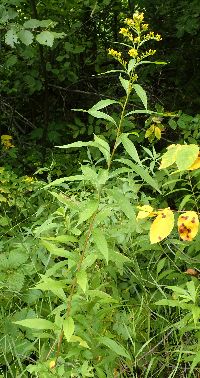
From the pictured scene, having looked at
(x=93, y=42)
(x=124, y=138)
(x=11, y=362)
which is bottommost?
(x=11, y=362)

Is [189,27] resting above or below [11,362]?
above

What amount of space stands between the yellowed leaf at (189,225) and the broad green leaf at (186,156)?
192mm

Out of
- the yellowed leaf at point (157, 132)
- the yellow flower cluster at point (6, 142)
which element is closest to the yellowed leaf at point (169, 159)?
the yellowed leaf at point (157, 132)

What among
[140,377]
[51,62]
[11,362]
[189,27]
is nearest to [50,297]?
[11,362]

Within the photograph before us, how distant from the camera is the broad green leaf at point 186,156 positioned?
1602mm

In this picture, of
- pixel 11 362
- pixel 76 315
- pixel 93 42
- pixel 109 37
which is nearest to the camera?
pixel 76 315

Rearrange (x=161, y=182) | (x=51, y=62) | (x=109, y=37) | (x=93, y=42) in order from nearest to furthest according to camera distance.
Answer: (x=161, y=182), (x=51, y=62), (x=93, y=42), (x=109, y=37)

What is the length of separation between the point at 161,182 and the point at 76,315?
152 centimetres

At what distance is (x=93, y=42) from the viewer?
5648mm

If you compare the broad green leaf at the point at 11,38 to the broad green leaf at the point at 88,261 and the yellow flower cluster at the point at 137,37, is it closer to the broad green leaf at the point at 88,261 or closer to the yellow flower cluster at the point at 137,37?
the yellow flower cluster at the point at 137,37

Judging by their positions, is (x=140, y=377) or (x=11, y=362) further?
(x=11, y=362)

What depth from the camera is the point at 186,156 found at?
5.32 ft

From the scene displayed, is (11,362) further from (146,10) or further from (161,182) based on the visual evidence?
(146,10)

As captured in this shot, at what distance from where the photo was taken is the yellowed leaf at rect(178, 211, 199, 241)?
5.58 ft
